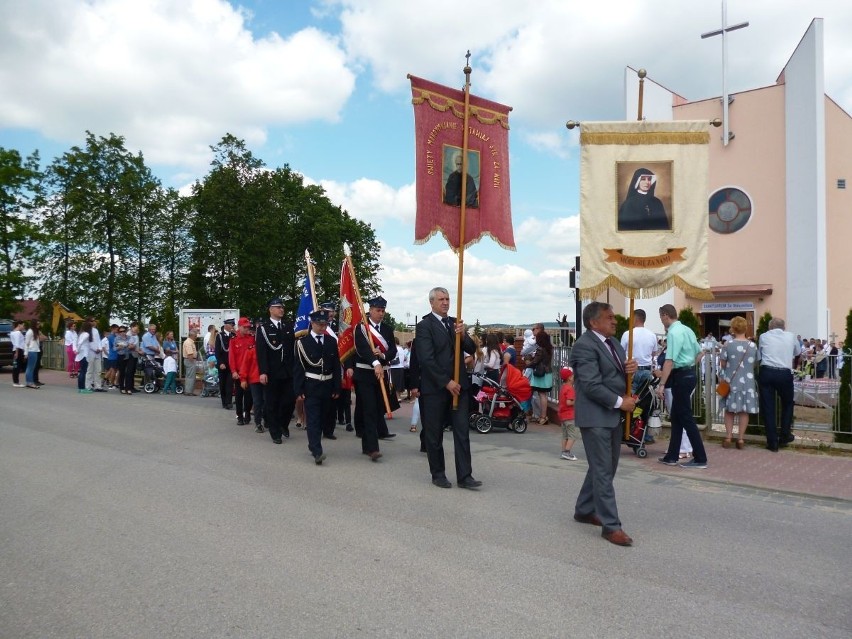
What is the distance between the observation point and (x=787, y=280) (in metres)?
28.7

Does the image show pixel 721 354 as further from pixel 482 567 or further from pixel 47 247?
pixel 47 247

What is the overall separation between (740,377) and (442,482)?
4.95m

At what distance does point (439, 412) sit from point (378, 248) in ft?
163

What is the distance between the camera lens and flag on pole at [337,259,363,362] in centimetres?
981

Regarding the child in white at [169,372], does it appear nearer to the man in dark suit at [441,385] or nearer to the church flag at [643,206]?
the man in dark suit at [441,385]

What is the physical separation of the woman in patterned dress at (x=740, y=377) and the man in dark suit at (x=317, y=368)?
17.8ft

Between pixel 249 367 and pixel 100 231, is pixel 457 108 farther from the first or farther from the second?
pixel 100 231

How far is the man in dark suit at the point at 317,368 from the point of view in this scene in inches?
347

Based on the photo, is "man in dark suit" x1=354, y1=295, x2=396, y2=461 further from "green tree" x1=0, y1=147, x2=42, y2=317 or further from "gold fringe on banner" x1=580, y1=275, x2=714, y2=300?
"green tree" x1=0, y1=147, x2=42, y2=317

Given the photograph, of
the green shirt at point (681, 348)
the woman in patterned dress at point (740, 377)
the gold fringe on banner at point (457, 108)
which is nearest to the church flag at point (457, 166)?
the gold fringe on banner at point (457, 108)

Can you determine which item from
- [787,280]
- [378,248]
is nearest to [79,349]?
[787,280]

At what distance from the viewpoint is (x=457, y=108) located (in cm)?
800

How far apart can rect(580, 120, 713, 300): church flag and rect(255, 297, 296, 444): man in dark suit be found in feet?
16.3

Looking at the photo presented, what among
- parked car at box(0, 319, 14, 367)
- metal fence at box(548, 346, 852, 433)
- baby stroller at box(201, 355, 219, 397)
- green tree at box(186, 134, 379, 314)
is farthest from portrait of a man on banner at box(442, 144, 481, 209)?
green tree at box(186, 134, 379, 314)
